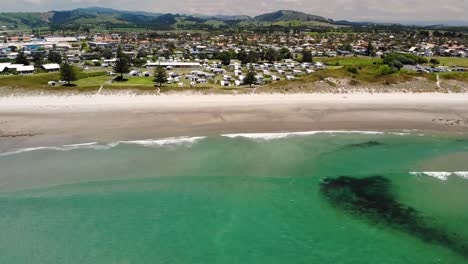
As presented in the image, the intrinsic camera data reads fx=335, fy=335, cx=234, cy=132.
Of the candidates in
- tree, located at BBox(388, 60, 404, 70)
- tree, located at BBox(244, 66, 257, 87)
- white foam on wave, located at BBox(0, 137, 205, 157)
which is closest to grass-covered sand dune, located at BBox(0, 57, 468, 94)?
tree, located at BBox(244, 66, 257, 87)

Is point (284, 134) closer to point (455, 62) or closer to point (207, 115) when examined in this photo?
point (207, 115)

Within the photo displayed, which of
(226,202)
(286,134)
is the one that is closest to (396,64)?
Result: (286,134)

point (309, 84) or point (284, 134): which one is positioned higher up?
point (309, 84)

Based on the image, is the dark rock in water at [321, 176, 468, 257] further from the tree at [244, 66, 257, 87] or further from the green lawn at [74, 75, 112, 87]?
the green lawn at [74, 75, 112, 87]

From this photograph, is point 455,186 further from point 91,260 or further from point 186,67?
point 186,67

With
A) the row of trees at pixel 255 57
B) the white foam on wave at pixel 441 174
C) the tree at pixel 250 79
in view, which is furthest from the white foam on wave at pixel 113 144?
the row of trees at pixel 255 57

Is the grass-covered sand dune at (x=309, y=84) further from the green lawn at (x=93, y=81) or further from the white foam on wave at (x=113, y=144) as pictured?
the white foam on wave at (x=113, y=144)
